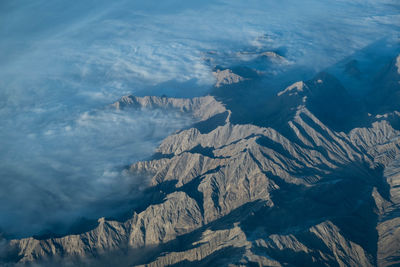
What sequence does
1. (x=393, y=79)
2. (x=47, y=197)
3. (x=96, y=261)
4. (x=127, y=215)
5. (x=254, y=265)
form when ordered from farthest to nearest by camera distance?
1. (x=393, y=79)
2. (x=47, y=197)
3. (x=127, y=215)
4. (x=96, y=261)
5. (x=254, y=265)

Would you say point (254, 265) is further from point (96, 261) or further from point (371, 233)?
point (96, 261)

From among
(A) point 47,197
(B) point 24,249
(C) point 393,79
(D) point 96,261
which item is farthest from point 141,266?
(C) point 393,79

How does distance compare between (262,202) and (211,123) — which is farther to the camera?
(211,123)

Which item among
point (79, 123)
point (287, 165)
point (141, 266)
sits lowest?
point (79, 123)

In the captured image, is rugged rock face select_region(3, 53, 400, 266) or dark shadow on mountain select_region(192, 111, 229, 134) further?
dark shadow on mountain select_region(192, 111, 229, 134)

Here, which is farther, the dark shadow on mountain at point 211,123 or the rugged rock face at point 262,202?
the dark shadow on mountain at point 211,123

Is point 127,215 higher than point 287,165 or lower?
lower

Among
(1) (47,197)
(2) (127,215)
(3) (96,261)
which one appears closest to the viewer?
(3) (96,261)

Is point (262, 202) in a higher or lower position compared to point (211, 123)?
higher
